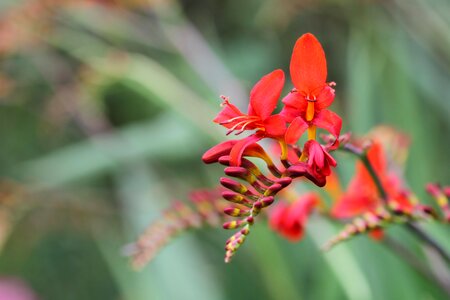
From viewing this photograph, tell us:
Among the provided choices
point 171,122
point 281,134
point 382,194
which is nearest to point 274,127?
point 281,134

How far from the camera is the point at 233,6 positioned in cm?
143

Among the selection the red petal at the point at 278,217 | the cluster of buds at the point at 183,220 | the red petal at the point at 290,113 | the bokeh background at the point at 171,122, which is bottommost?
the red petal at the point at 278,217

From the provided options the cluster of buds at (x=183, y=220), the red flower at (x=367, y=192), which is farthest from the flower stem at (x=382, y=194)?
the cluster of buds at (x=183, y=220)

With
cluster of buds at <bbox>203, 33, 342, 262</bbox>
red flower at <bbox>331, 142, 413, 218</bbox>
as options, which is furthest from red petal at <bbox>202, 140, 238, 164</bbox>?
red flower at <bbox>331, 142, 413, 218</bbox>

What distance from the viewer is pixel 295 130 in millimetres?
316

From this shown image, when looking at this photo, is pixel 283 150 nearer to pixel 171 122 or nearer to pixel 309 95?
pixel 309 95

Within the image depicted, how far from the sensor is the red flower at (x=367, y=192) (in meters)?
0.43

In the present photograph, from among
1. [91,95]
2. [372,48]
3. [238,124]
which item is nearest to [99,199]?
[91,95]

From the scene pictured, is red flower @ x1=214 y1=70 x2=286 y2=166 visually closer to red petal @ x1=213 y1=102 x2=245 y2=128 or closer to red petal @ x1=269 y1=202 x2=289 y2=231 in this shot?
red petal @ x1=213 y1=102 x2=245 y2=128

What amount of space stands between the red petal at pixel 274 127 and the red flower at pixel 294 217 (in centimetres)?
13

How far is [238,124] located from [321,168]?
5 cm

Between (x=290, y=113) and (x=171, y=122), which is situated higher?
(x=171, y=122)

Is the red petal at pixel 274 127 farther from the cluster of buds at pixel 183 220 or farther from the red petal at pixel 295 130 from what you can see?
the cluster of buds at pixel 183 220

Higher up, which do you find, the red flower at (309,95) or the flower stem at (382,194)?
the red flower at (309,95)
